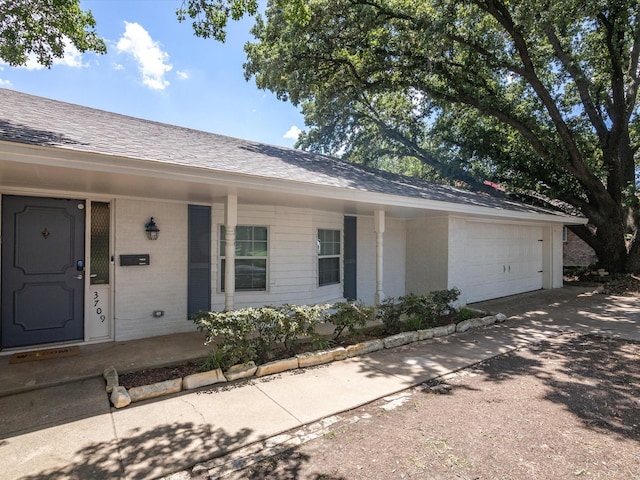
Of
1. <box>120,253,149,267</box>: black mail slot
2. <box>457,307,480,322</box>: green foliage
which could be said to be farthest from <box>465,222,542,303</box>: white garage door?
<box>120,253,149,267</box>: black mail slot

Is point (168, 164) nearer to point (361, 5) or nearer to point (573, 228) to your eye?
point (361, 5)

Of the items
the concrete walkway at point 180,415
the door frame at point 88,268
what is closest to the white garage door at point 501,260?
the concrete walkway at point 180,415

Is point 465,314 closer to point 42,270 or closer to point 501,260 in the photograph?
point 501,260

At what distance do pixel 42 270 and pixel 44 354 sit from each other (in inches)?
46.8

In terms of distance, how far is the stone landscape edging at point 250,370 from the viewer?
3.60m

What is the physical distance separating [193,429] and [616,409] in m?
4.15

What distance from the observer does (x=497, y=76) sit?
13.1 metres

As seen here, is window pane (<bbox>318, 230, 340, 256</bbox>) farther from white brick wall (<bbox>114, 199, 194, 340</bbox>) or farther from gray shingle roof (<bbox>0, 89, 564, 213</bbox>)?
white brick wall (<bbox>114, 199, 194, 340</bbox>)

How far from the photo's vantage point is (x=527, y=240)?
10.9 m

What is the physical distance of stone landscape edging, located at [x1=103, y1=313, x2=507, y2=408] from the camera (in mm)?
3598

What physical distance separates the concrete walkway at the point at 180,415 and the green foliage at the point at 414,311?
75 centimetres

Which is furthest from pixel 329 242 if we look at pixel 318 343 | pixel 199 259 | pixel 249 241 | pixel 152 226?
pixel 152 226

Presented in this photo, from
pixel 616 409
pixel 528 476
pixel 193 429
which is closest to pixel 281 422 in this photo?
pixel 193 429

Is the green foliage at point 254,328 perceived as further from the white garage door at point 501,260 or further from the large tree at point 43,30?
the white garage door at point 501,260
